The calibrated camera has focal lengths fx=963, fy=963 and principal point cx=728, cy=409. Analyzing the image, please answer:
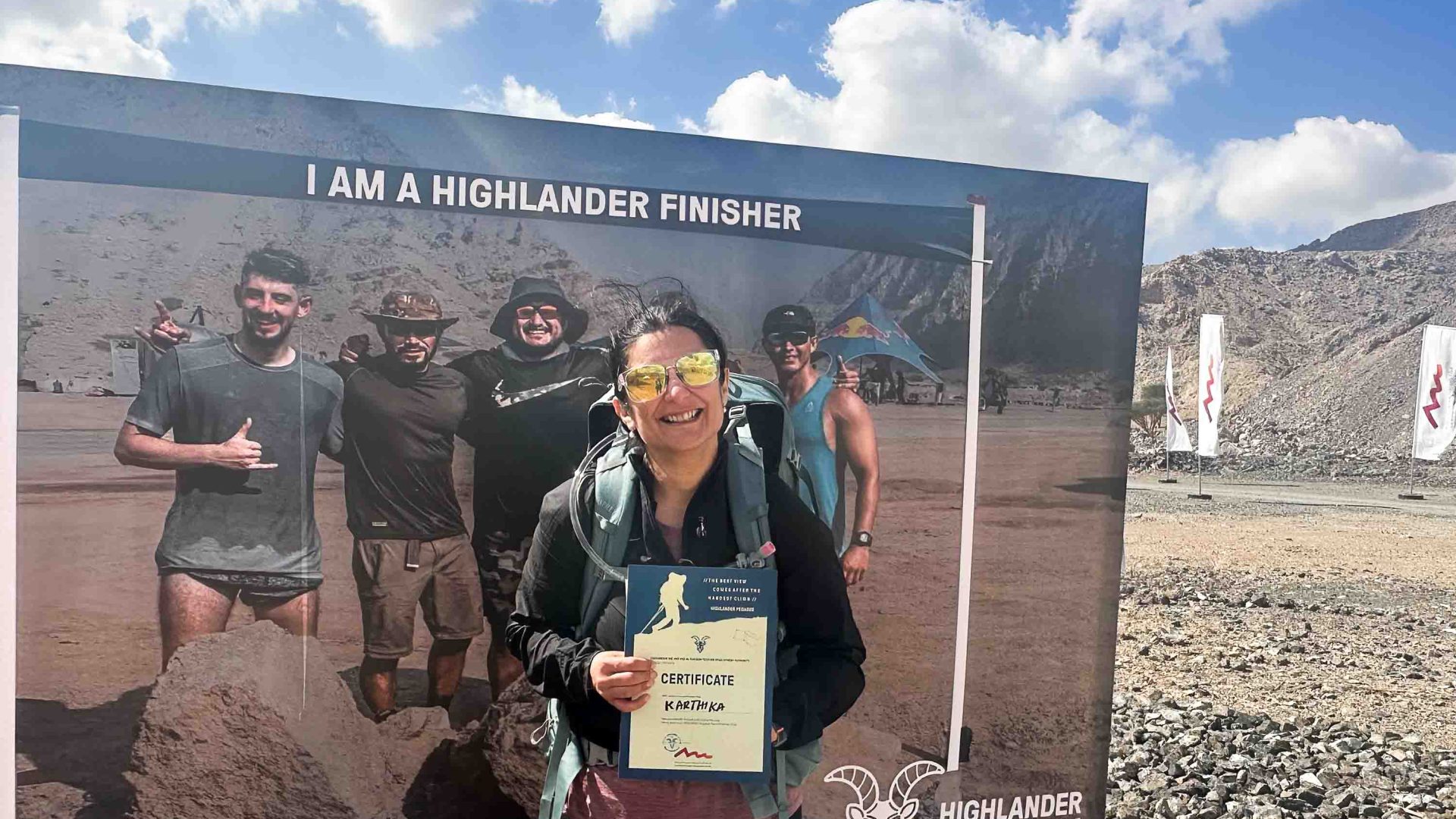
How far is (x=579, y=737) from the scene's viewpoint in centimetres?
287

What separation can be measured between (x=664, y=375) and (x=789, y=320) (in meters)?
0.74

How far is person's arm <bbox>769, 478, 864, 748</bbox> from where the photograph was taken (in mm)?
2719

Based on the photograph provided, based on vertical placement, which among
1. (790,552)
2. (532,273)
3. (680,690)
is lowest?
(680,690)

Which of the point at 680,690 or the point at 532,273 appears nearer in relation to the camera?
the point at 680,690

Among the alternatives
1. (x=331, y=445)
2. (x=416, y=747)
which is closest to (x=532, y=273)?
(x=331, y=445)

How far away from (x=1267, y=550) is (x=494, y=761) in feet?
42.2

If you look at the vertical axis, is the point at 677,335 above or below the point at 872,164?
below

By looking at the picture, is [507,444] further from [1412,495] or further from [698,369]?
[1412,495]

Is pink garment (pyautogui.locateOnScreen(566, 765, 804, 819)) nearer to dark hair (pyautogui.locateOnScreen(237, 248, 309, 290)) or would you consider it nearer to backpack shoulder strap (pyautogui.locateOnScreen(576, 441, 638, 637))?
backpack shoulder strap (pyautogui.locateOnScreen(576, 441, 638, 637))

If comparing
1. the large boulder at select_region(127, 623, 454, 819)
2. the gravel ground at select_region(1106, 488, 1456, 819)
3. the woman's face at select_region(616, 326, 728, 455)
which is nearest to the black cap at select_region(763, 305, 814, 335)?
the woman's face at select_region(616, 326, 728, 455)

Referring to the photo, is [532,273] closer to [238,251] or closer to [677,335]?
[677,335]

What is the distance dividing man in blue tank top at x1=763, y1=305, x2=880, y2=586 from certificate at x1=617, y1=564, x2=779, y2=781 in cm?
89

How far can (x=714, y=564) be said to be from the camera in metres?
2.76

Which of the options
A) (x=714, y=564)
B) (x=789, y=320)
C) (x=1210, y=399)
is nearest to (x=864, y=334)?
(x=789, y=320)
